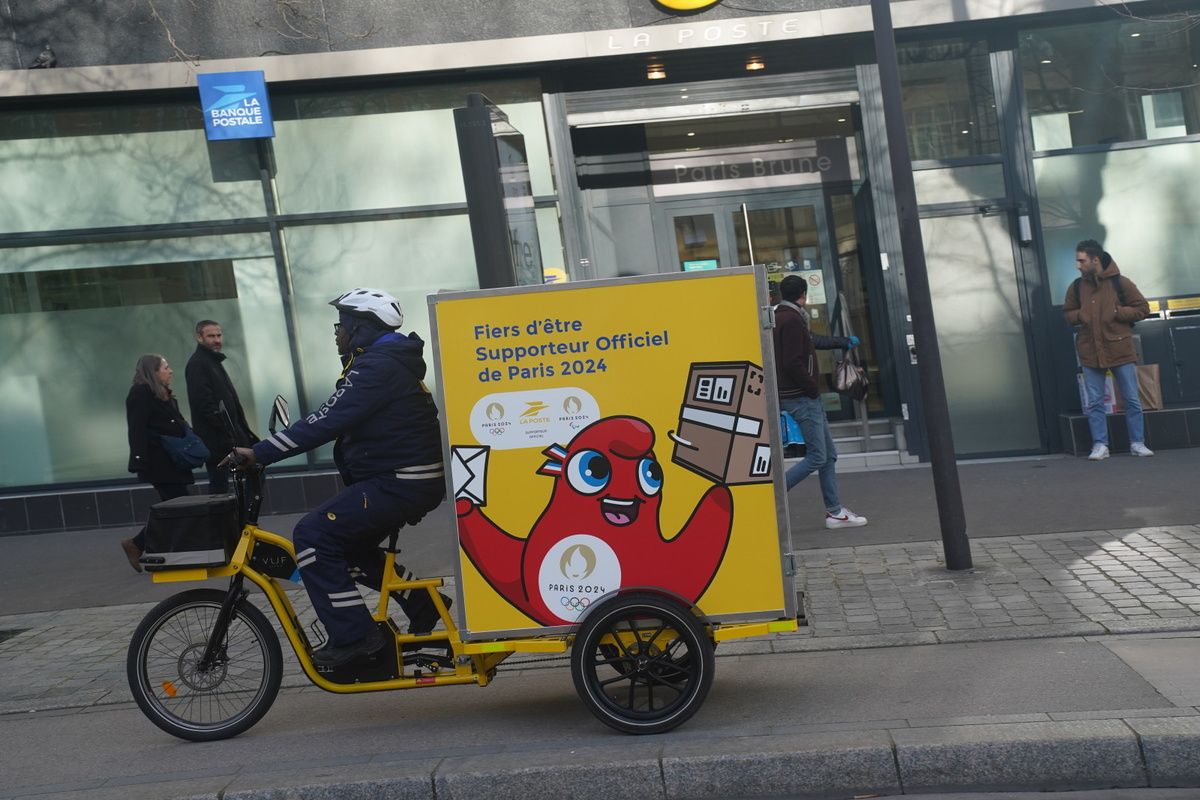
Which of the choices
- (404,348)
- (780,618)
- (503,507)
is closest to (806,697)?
(780,618)

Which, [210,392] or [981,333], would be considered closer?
[210,392]

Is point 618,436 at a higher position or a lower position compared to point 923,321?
lower

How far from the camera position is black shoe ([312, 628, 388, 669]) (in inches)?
198

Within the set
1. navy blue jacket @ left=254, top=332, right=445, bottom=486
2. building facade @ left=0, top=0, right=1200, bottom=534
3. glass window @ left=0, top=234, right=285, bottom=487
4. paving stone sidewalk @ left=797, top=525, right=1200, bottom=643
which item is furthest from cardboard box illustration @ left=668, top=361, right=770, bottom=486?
glass window @ left=0, top=234, right=285, bottom=487

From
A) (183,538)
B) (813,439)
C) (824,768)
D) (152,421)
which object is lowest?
(824,768)

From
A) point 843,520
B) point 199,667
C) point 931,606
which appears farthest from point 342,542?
point 843,520

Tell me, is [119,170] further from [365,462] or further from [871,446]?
[365,462]

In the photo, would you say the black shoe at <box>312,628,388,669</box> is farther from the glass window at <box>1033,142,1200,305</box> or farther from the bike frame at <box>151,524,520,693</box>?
the glass window at <box>1033,142,1200,305</box>

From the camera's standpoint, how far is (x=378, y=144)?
12.2 m

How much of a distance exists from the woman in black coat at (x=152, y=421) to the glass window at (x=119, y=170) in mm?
3177

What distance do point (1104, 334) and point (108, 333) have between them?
9.53 meters

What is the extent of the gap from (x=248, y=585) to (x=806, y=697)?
2.47 m

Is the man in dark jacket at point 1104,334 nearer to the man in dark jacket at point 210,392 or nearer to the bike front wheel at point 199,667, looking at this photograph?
the man in dark jacket at point 210,392

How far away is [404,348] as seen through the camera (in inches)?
204
